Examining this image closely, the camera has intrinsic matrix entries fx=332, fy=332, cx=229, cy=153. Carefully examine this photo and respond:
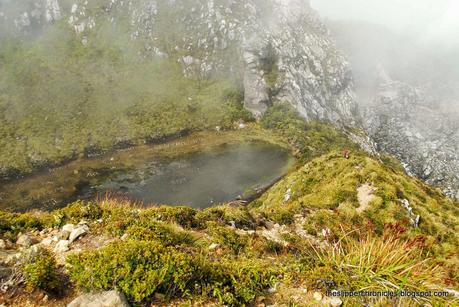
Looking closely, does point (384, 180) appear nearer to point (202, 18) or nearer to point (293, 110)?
point (293, 110)

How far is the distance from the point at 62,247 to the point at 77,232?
683 mm

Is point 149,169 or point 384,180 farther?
point 149,169

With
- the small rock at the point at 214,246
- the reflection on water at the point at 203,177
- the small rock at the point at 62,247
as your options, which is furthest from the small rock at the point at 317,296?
the reflection on water at the point at 203,177

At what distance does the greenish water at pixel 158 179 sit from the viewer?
81.1 metres

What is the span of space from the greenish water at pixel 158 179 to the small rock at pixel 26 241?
2558 inches

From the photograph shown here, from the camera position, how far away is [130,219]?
10.5 m

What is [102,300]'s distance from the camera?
6.41 m

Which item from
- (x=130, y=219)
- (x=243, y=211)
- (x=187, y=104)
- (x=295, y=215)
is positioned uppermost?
(x=130, y=219)

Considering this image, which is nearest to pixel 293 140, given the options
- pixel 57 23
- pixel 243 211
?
pixel 243 211

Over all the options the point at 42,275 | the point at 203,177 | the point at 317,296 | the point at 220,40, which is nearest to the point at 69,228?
the point at 42,275

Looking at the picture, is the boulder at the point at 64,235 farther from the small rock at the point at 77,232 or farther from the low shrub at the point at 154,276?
the low shrub at the point at 154,276

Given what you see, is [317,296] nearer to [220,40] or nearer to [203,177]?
[203,177]

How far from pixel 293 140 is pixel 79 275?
12341cm

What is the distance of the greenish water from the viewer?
81.1 m
